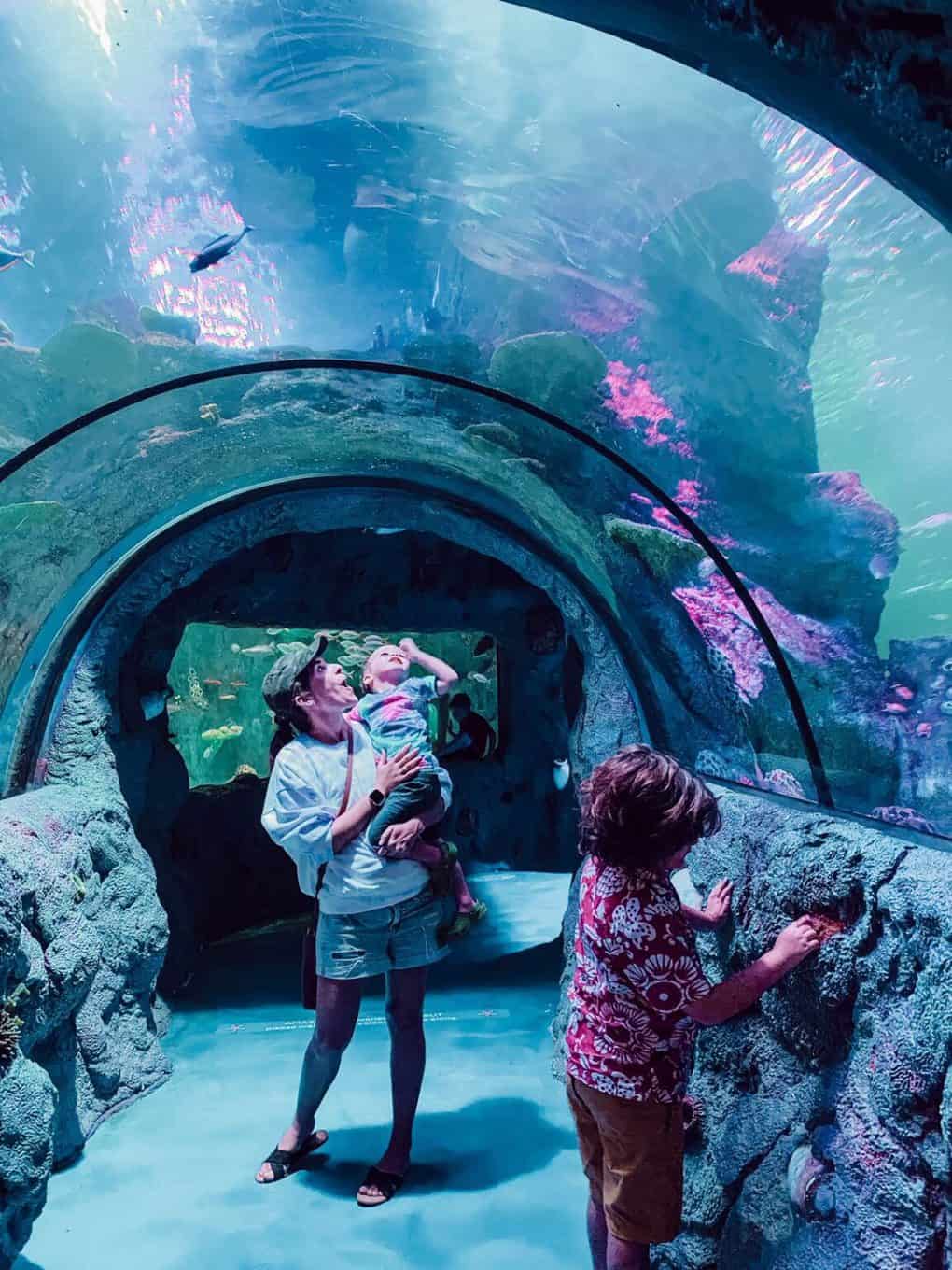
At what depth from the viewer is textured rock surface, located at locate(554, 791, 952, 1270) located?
181 cm

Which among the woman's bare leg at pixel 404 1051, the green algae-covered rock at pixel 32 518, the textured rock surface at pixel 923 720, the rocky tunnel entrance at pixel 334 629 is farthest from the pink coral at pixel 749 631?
the green algae-covered rock at pixel 32 518

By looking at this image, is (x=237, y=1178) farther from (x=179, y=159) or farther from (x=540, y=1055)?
(x=179, y=159)

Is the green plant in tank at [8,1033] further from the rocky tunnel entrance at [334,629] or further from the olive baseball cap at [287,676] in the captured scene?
the rocky tunnel entrance at [334,629]

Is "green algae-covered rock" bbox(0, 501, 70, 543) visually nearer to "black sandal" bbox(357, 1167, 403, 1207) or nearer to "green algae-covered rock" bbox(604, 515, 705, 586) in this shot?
"green algae-covered rock" bbox(604, 515, 705, 586)

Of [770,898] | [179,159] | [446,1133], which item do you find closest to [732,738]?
[770,898]

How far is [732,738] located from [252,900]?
18.2 feet

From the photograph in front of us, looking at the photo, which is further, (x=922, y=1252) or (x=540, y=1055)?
(x=540, y=1055)

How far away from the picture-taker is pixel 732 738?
450 cm

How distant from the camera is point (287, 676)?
322cm

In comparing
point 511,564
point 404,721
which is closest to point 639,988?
point 404,721

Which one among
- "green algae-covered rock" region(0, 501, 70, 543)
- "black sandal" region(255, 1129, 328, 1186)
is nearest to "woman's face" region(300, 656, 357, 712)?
"black sandal" region(255, 1129, 328, 1186)

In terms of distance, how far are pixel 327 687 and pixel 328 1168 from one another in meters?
2.11

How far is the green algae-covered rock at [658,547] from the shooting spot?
172 inches

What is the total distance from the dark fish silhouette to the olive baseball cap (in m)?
1.58
